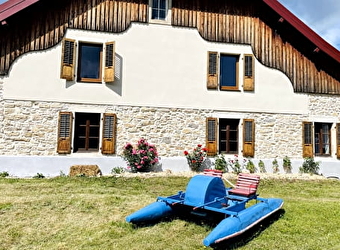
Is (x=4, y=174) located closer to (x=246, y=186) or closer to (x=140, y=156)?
(x=140, y=156)

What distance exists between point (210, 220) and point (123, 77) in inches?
289

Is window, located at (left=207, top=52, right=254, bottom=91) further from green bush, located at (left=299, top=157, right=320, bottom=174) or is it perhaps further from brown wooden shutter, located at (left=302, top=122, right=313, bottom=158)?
green bush, located at (left=299, top=157, right=320, bottom=174)

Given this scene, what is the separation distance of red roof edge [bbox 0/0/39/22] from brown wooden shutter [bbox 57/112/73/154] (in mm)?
3773

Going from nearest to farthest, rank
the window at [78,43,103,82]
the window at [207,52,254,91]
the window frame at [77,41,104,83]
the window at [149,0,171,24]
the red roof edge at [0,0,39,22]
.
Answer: the red roof edge at [0,0,39,22] → the window frame at [77,41,104,83] → the window at [78,43,103,82] → the window at [149,0,171,24] → the window at [207,52,254,91]

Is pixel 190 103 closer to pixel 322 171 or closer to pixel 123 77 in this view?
pixel 123 77

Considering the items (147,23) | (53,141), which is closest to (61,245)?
(53,141)

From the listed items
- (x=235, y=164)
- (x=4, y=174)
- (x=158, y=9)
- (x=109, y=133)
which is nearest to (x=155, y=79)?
(x=109, y=133)

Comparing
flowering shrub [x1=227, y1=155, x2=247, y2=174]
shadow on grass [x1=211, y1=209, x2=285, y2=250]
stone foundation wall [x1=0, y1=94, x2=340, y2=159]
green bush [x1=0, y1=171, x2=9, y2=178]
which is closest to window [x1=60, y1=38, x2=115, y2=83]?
stone foundation wall [x1=0, y1=94, x2=340, y2=159]

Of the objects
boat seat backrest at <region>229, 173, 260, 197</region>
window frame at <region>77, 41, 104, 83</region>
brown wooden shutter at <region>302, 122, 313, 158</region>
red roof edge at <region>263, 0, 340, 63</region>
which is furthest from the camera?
brown wooden shutter at <region>302, 122, 313, 158</region>

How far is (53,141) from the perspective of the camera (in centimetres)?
1041

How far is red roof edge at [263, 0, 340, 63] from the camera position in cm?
1186

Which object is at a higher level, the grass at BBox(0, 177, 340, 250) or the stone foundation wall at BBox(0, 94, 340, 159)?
the stone foundation wall at BBox(0, 94, 340, 159)

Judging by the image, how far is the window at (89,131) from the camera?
34.2 ft

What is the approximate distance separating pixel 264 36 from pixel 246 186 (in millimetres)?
8417
